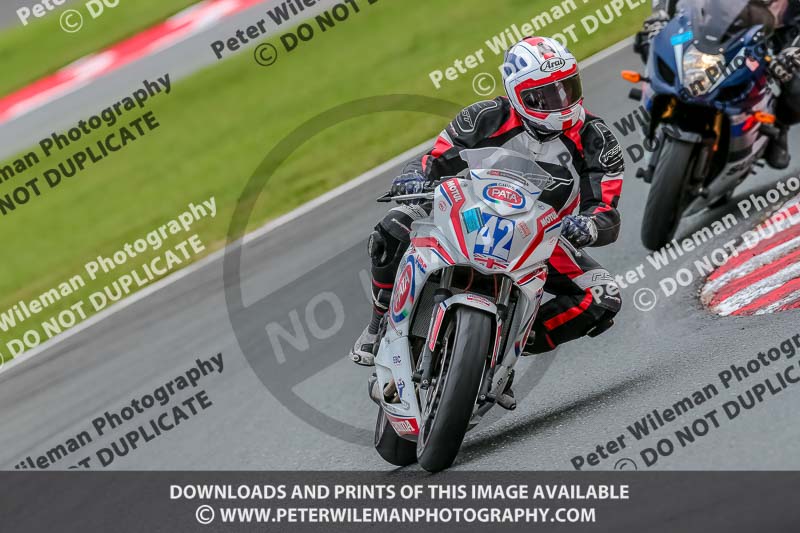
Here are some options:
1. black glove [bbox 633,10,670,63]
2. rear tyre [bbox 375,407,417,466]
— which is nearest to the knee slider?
rear tyre [bbox 375,407,417,466]

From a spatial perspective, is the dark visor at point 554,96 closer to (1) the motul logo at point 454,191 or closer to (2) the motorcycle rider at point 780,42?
(1) the motul logo at point 454,191

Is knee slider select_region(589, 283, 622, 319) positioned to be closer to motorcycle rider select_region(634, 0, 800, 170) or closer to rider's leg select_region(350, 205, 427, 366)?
rider's leg select_region(350, 205, 427, 366)

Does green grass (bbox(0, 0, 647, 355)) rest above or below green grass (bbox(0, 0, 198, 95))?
below

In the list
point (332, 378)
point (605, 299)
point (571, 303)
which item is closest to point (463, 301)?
point (571, 303)

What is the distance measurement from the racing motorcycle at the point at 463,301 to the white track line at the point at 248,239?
3.96 meters

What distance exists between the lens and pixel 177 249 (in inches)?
408

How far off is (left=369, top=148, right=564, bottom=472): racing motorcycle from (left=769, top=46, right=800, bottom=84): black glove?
280 cm

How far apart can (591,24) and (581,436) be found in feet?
25.1

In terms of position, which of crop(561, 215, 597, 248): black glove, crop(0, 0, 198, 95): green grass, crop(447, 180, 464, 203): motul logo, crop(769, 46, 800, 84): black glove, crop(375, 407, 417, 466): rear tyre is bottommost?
crop(375, 407, 417, 466): rear tyre

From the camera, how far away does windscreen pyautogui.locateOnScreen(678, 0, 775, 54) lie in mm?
7891

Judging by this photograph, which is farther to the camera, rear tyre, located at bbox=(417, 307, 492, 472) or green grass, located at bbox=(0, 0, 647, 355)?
green grass, located at bbox=(0, 0, 647, 355)
